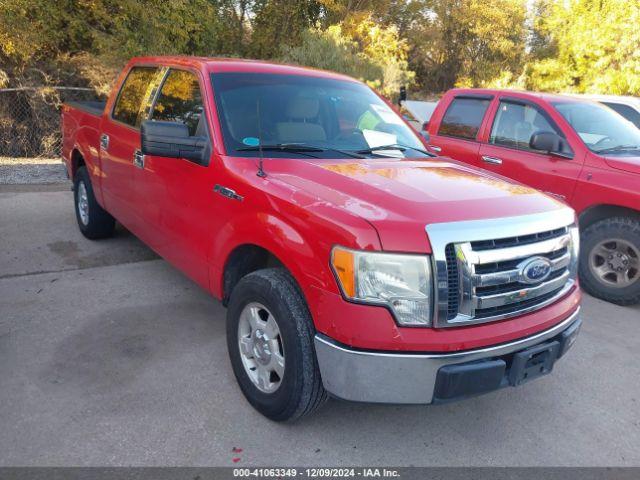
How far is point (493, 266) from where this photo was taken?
2.40 metres

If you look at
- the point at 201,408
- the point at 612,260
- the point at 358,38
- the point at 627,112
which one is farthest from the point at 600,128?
the point at 358,38

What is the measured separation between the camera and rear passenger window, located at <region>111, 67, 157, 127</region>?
14.3ft

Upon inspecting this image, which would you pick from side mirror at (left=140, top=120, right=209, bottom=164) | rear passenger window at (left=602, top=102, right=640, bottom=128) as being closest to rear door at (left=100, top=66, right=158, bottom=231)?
side mirror at (left=140, top=120, right=209, bottom=164)

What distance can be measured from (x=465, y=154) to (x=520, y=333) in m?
3.91

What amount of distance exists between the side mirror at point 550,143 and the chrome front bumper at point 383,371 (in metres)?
3.39

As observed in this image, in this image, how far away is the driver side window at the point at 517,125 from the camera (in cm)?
557

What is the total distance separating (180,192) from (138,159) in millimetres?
801

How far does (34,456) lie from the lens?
98.6 inches

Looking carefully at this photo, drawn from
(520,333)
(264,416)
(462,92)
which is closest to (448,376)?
(520,333)

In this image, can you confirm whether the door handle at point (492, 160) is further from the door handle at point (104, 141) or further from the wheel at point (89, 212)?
the wheel at point (89, 212)

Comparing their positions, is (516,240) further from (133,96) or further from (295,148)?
(133,96)

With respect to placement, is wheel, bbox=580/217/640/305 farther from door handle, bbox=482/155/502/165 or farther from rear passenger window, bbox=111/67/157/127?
rear passenger window, bbox=111/67/157/127

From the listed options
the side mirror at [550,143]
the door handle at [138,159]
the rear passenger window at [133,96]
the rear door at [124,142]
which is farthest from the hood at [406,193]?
the side mirror at [550,143]

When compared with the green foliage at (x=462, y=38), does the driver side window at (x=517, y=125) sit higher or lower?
lower
